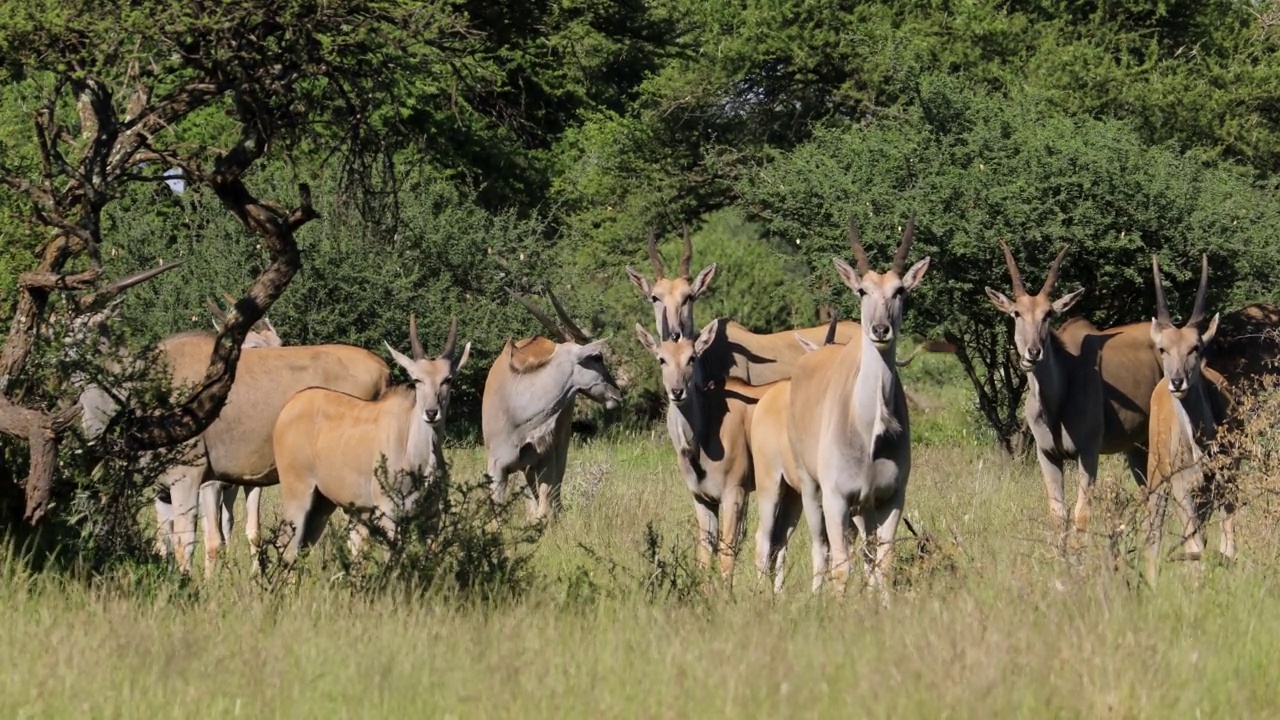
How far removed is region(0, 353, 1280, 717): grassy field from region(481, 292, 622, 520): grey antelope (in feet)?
14.3

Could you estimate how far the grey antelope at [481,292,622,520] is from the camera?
1388 centimetres

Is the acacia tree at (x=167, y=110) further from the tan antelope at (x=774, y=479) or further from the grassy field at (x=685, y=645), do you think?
the tan antelope at (x=774, y=479)

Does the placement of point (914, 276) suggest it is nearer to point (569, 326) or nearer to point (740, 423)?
point (740, 423)

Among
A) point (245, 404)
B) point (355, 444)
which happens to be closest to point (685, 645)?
point (355, 444)

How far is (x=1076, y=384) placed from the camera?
42.9 ft

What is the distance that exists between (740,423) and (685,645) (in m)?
4.00

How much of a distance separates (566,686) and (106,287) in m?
3.59

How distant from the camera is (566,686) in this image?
661 cm

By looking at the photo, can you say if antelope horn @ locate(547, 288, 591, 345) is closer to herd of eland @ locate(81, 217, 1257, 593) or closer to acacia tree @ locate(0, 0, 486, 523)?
herd of eland @ locate(81, 217, 1257, 593)

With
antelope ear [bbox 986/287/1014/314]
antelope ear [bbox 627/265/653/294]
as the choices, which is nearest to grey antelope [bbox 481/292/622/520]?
antelope ear [bbox 627/265/653/294]

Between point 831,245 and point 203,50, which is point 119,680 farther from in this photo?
point 831,245

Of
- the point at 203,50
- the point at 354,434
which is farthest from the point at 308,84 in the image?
the point at 354,434

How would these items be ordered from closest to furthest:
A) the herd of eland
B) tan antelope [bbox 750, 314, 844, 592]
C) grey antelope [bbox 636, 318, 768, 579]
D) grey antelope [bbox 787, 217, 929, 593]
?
1. grey antelope [bbox 787, 217, 929, 593]
2. the herd of eland
3. tan antelope [bbox 750, 314, 844, 592]
4. grey antelope [bbox 636, 318, 768, 579]

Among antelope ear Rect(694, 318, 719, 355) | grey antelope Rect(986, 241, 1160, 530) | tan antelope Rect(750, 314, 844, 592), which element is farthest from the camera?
grey antelope Rect(986, 241, 1160, 530)
